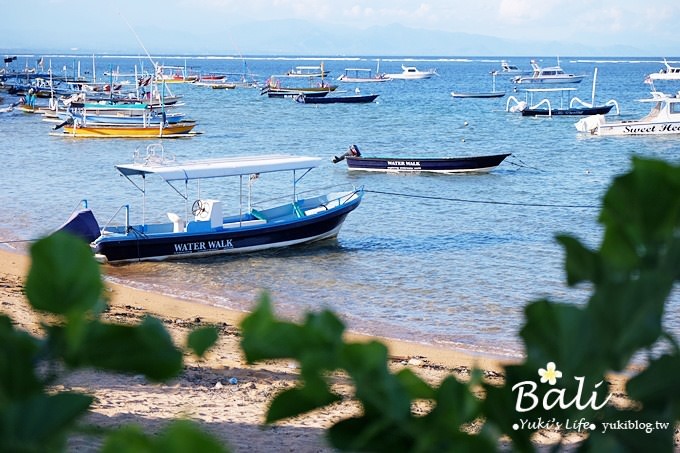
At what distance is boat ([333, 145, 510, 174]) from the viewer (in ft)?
98.2

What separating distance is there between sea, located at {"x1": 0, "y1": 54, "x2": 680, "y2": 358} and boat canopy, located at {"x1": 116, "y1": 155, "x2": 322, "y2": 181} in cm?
171

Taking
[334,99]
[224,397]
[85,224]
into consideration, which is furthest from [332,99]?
[224,397]

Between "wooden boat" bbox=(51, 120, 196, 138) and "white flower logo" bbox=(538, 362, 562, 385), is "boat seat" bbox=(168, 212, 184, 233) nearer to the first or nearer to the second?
"white flower logo" bbox=(538, 362, 562, 385)

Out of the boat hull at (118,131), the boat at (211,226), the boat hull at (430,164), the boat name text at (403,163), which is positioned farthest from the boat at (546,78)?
the boat at (211,226)

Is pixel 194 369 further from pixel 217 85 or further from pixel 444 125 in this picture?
pixel 217 85

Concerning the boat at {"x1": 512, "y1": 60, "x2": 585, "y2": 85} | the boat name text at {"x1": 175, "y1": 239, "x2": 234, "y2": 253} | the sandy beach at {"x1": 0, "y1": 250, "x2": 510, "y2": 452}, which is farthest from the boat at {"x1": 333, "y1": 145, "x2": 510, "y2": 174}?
the boat at {"x1": 512, "y1": 60, "x2": 585, "y2": 85}

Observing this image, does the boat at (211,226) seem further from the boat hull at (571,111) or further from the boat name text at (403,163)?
the boat hull at (571,111)

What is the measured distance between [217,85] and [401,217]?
7092cm

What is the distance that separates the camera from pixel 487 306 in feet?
50.1

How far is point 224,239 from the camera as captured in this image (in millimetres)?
18359

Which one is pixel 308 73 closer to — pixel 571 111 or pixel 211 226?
pixel 571 111

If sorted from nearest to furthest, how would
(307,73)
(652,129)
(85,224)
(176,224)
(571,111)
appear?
(85,224)
(176,224)
(652,129)
(571,111)
(307,73)

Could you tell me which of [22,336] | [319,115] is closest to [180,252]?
[22,336]

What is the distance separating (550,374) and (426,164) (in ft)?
97.5
